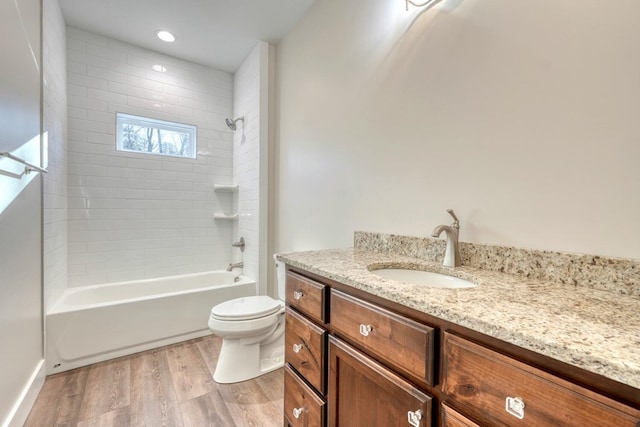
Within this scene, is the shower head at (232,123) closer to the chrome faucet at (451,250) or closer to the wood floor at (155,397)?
the wood floor at (155,397)

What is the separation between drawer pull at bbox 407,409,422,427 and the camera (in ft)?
2.29

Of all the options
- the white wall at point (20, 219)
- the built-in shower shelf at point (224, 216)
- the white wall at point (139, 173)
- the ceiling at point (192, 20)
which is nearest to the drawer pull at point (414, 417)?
the white wall at point (20, 219)

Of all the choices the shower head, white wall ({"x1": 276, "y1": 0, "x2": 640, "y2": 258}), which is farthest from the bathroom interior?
the shower head

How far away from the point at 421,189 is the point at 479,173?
0.27m

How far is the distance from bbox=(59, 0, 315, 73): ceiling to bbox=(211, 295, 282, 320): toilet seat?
2.27m

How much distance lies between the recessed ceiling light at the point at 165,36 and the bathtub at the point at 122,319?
2340 millimetres

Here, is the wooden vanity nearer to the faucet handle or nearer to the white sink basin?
the white sink basin

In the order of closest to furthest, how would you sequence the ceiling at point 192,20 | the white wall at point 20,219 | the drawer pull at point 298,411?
the drawer pull at point 298,411 < the white wall at point 20,219 < the ceiling at point 192,20

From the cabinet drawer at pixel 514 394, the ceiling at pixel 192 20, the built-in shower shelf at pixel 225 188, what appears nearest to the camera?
the cabinet drawer at pixel 514 394

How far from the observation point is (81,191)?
254 centimetres

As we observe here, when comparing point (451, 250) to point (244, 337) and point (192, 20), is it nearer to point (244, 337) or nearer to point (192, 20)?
point (244, 337)

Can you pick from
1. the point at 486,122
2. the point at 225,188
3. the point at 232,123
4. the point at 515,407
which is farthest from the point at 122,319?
the point at 486,122

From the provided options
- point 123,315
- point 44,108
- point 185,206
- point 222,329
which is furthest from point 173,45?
point 222,329

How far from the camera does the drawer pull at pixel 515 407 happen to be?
509 mm
